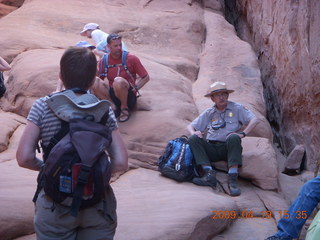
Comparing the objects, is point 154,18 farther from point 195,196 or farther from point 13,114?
point 195,196

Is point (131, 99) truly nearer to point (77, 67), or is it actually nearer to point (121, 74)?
point (121, 74)

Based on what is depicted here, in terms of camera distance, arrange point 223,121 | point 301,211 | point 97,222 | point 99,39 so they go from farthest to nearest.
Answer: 1. point 99,39
2. point 223,121
3. point 301,211
4. point 97,222

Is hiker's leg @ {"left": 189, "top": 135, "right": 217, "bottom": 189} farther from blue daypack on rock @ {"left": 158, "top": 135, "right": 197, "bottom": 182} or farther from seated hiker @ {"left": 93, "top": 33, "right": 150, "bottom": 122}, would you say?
seated hiker @ {"left": 93, "top": 33, "right": 150, "bottom": 122}

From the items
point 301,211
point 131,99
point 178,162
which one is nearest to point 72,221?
point 301,211

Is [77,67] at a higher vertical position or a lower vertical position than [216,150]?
higher

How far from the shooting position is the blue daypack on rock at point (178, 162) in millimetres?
5535

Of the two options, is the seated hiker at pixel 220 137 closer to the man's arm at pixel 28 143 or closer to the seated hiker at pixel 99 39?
the seated hiker at pixel 99 39

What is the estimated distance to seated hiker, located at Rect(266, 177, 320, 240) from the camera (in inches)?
156

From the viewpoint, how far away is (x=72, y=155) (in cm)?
242

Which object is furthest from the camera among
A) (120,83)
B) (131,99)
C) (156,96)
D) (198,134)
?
(156,96)

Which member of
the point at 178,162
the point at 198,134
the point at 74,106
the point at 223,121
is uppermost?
the point at 74,106

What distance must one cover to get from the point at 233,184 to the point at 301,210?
1636 mm

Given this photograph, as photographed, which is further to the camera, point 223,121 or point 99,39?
point 99,39

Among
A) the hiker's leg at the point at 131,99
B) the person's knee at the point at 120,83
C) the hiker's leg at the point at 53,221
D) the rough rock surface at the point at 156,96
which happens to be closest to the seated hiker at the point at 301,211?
the rough rock surface at the point at 156,96
